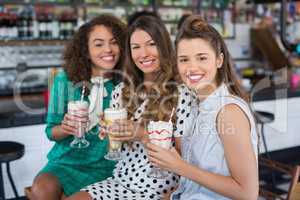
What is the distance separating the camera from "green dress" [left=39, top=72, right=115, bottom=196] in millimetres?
2182

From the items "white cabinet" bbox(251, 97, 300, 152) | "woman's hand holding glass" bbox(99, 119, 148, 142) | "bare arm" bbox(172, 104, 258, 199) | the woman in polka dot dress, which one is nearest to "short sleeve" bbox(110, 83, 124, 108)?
the woman in polka dot dress

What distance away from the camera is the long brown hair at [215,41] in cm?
174

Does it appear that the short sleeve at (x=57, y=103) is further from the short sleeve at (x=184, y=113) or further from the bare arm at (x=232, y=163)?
the bare arm at (x=232, y=163)

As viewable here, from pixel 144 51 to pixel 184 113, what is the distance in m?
0.39

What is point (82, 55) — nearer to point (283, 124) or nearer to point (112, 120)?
point (112, 120)

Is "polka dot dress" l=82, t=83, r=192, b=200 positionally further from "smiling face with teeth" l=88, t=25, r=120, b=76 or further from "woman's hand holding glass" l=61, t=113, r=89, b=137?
"smiling face with teeth" l=88, t=25, r=120, b=76

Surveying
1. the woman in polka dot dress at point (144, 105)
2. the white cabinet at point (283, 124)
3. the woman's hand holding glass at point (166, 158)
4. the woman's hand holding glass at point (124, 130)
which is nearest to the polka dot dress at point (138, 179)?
the woman in polka dot dress at point (144, 105)

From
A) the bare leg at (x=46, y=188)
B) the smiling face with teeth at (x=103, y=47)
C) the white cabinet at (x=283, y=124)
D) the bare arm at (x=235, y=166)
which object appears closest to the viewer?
the bare arm at (x=235, y=166)

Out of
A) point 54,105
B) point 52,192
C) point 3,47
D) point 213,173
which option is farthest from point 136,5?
point 213,173

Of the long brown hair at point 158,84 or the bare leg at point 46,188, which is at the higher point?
the long brown hair at point 158,84

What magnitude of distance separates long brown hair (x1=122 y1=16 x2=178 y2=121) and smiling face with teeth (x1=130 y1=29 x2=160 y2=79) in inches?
0.8

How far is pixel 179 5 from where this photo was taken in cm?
629

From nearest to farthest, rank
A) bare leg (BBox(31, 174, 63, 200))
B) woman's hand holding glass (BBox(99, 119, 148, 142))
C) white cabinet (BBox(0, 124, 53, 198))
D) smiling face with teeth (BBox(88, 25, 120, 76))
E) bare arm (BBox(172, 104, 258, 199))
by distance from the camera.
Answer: bare arm (BBox(172, 104, 258, 199)) → woman's hand holding glass (BBox(99, 119, 148, 142)) → bare leg (BBox(31, 174, 63, 200)) → smiling face with teeth (BBox(88, 25, 120, 76)) → white cabinet (BBox(0, 124, 53, 198))

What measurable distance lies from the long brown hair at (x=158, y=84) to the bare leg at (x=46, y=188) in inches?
21.0
